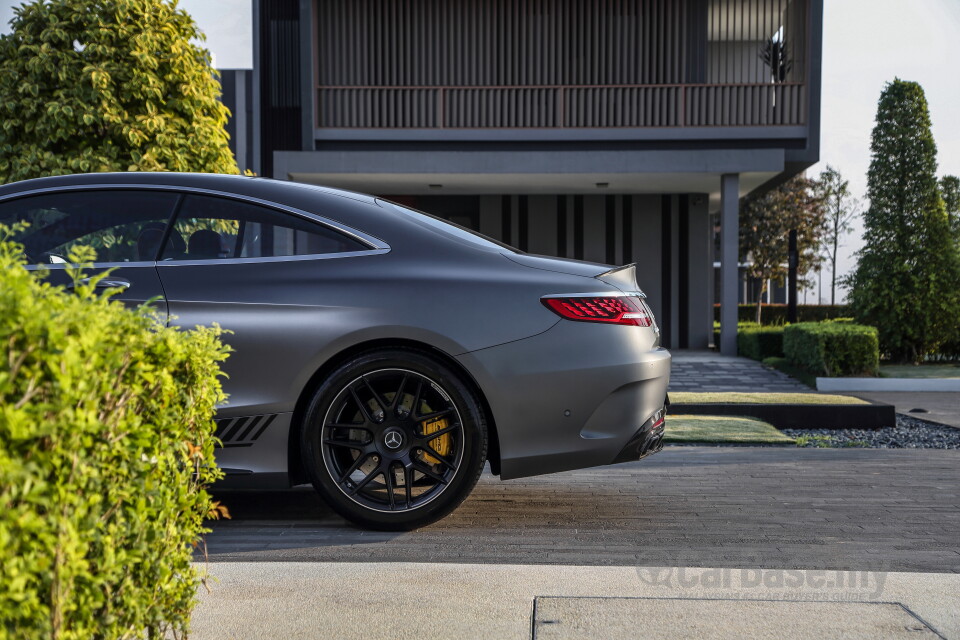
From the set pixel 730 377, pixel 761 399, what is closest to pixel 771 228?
pixel 730 377

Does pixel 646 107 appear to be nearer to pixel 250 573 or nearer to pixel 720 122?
pixel 720 122

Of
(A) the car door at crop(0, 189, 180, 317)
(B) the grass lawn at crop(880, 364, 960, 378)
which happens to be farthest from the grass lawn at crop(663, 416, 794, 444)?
(B) the grass lawn at crop(880, 364, 960, 378)

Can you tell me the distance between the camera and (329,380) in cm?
398

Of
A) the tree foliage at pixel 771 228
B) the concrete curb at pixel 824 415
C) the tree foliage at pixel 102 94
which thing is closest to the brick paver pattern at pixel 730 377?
the concrete curb at pixel 824 415

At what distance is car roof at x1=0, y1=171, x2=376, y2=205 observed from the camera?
171 inches

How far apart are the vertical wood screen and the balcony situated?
0.09ft

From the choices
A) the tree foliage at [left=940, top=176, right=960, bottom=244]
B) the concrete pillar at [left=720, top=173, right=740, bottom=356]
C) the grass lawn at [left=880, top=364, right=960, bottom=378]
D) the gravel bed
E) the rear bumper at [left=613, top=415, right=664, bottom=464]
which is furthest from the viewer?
the tree foliage at [left=940, top=176, right=960, bottom=244]

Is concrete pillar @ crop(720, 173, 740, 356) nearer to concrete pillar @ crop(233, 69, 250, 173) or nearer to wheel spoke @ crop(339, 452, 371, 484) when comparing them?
concrete pillar @ crop(233, 69, 250, 173)

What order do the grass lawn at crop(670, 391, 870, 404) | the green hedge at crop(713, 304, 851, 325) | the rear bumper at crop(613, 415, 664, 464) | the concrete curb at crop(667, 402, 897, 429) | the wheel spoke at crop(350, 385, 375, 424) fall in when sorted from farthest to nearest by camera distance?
the green hedge at crop(713, 304, 851, 325)
the grass lawn at crop(670, 391, 870, 404)
the concrete curb at crop(667, 402, 897, 429)
the rear bumper at crop(613, 415, 664, 464)
the wheel spoke at crop(350, 385, 375, 424)

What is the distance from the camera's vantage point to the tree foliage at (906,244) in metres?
16.5

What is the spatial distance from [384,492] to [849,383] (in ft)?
33.5

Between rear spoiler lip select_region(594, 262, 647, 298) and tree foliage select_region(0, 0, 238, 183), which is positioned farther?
tree foliage select_region(0, 0, 238, 183)

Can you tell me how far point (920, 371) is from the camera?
15.1 meters

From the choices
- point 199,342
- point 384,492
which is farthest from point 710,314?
point 199,342
